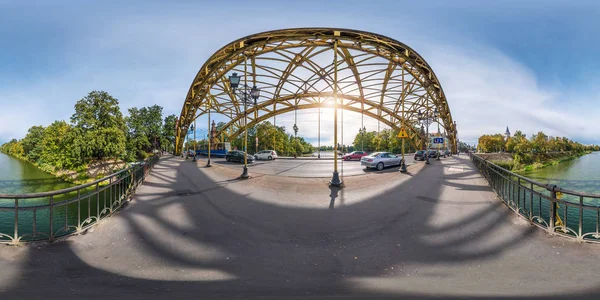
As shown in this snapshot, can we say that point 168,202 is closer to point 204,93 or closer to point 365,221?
point 365,221

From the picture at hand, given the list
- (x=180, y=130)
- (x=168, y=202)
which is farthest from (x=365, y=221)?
(x=180, y=130)

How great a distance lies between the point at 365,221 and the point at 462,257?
1.84 m

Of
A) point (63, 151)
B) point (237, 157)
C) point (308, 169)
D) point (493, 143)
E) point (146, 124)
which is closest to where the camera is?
point (308, 169)

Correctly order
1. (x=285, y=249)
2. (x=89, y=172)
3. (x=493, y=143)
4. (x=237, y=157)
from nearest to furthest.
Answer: (x=285, y=249) → (x=237, y=157) → (x=89, y=172) → (x=493, y=143)

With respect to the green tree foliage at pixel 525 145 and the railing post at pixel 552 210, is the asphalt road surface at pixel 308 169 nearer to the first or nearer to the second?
the railing post at pixel 552 210

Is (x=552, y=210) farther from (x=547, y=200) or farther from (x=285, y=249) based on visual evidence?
(x=285, y=249)

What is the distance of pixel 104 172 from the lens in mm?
28688

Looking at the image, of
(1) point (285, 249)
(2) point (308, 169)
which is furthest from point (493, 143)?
(1) point (285, 249)

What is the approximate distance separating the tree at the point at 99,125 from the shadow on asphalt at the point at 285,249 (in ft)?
91.3

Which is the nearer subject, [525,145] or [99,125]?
[99,125]

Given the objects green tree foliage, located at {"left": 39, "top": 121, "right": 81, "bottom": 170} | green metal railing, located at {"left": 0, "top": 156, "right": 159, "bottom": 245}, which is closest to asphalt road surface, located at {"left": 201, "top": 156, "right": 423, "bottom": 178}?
green metal railing, located at {"left": 0, "top": 156, "right": 159, "bottom": 245}

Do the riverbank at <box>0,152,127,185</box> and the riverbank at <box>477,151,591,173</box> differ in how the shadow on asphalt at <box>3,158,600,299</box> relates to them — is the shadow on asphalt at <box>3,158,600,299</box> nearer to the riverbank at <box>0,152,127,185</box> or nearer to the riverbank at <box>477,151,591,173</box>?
the riverbank at <box>0,152,127,185</box>

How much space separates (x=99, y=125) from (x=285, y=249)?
36000 mm

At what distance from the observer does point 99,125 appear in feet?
96.0
